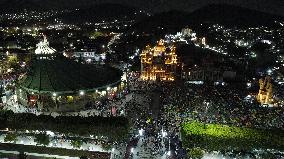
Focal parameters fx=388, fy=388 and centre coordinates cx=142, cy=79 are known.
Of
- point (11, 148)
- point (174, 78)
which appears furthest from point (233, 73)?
point (11, 148)

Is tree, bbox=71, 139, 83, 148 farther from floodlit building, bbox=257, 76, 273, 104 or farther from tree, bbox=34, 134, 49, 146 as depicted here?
floodlit building, bbox=257, 76, 273, 104

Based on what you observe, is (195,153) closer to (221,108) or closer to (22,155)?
(22,155)

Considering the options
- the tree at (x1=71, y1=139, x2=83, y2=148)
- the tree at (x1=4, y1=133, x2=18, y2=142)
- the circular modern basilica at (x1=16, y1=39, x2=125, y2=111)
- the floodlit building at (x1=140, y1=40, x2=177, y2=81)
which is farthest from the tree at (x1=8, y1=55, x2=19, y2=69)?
the tree at (x1=71, y1=139, x2=83, y2=148)

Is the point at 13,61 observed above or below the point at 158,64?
below

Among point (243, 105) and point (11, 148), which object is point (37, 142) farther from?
point (243, 105)

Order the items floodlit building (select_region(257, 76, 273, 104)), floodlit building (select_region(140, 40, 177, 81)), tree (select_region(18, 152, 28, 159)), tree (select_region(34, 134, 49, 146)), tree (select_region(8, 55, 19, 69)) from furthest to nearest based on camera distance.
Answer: tree (select_region(8, 55, 19, 69)) → floodlit building (select_region(140, 40, 177, 81)) → floodlit building (select_region(257, 76, 273, 104)) → tree (select_region(34, 134, 49, 146)) → tree (select_region(18, 152, 28, 159))

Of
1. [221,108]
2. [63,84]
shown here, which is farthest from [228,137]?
[63,84]
